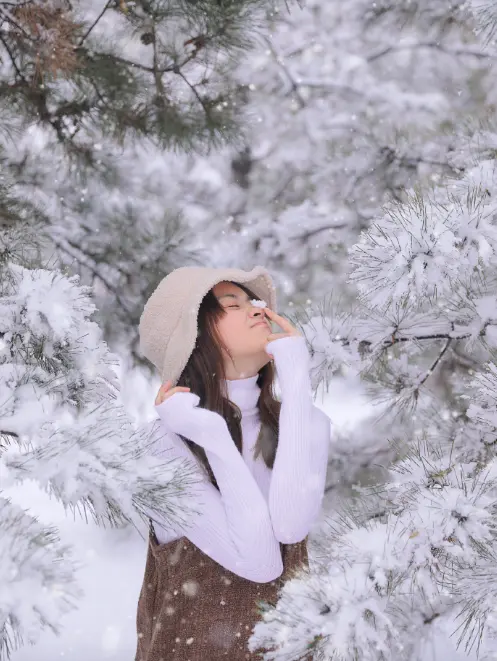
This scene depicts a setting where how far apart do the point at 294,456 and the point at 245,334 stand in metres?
0.22

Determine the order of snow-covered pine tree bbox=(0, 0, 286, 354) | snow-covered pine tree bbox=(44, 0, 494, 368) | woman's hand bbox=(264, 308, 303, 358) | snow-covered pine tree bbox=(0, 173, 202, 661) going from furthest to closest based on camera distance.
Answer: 1. snow-covered pine tree bbox=(44, 0, 494, 368)
2. snow-covered pine tree bbox=(0, 0, 286, 354)
3. woman's hand bbox=(264, 308, 303, 358)
4. snow-covered pine tree bbox=(0, 173, 202, 661)

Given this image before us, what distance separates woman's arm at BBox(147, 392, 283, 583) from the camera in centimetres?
96

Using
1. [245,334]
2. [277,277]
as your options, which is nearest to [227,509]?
[245,334]

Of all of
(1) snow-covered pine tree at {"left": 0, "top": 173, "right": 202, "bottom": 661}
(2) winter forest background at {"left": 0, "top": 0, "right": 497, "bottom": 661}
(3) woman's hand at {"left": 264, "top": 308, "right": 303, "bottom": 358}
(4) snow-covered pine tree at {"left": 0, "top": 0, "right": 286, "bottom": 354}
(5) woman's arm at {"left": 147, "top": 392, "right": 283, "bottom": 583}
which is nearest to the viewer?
(1) snow-covered pine tree at {"left": 0, "top": 173, "right": 202, "bottom": 661}

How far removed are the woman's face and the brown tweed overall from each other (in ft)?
0.99

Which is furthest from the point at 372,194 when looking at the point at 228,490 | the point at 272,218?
the point at 228,490

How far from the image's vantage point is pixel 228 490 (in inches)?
38.4

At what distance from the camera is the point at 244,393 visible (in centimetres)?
112

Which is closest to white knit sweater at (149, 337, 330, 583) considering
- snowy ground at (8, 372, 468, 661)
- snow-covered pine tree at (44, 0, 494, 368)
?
snowy ground at (8, 372, 468, 661)

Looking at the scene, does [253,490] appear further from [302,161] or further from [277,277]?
[302,161]

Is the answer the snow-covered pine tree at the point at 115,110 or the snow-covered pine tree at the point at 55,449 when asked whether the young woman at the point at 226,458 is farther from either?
the snow-covered pine tree at the point at 115,110

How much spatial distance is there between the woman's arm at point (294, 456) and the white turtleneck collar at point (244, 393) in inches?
3.6

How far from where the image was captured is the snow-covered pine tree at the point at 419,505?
2.22 ft

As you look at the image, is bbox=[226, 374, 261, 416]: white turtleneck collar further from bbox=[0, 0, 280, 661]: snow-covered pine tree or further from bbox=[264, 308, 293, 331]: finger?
bbox=[0, 0, 280, 661]: snow-covered pine tree
